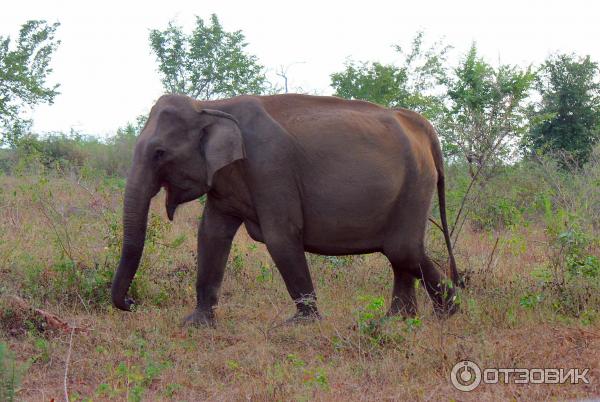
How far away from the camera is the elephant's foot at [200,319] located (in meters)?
6.66

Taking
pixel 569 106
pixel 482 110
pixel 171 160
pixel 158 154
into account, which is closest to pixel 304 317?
pixel 171 160

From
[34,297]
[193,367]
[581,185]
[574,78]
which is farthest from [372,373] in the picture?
[574,78]

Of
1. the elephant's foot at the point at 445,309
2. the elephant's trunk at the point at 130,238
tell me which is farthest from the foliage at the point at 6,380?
the elephant's foot at the point at 445,309

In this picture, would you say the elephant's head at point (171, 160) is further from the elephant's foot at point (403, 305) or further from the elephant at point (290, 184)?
the elephant's foot at point (403, 305)

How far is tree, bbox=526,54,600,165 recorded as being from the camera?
1797 centimetres

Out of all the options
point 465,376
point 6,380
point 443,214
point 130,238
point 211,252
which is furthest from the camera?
point 443,214

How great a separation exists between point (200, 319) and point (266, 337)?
33.9 inches

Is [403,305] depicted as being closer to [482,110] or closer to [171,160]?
[171,160]

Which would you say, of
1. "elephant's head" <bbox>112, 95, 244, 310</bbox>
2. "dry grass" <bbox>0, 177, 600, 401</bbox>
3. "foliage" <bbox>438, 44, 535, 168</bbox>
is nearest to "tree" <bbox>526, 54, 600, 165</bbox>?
"foliage" <bbox>438, 44, 535, 168</bbox>

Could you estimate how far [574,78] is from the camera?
1823 centimetres

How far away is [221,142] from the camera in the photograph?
6.36 meters

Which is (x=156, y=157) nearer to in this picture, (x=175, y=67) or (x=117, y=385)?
(x=117, y=385)

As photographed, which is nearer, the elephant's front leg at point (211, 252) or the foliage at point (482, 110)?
the elephant's front leg at point (211, 252)

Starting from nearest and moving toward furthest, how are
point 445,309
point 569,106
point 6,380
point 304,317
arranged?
1. point 6,380
2. point 304,317
3. point 445,309
4. point 569,106
